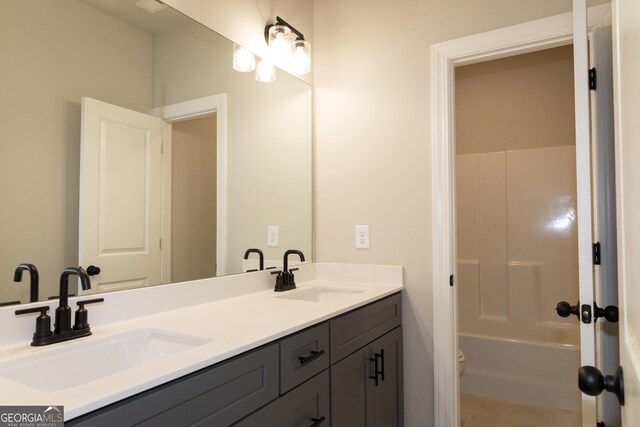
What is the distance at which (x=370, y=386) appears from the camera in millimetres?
1627

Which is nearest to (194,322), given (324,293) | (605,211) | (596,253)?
(324,293)

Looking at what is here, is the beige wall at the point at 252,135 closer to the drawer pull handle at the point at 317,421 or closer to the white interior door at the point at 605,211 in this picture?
the drawer pull handle at the point at 317,421

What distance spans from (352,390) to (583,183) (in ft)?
3.44

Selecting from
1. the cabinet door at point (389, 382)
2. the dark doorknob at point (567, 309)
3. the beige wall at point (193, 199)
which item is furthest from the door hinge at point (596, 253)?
the beige wall at point (193, 199)

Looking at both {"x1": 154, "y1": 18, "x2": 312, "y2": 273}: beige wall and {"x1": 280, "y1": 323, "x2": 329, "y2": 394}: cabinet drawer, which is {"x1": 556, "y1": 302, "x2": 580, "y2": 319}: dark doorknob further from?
{"x1": 154, "y1": 18, "x2": 312, "y2": 273}: beige wall

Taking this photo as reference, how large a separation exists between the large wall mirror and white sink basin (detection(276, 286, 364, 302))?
251mm

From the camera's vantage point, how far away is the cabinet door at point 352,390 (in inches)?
54.7

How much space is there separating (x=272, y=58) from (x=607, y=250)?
1.68m

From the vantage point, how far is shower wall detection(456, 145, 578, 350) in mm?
2971

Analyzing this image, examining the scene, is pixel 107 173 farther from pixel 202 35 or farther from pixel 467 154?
pixel 467 154

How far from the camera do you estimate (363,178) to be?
2.11m

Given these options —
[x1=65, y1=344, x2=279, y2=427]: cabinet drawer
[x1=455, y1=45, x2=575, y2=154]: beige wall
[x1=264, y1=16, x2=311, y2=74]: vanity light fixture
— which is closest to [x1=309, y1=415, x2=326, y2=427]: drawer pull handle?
[x1=65, y1=344, x2=279, y2=427]: cabinet drawer

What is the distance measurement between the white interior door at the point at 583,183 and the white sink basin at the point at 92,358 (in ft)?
3.39

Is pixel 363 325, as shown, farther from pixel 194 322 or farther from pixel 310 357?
pixel 194 322
